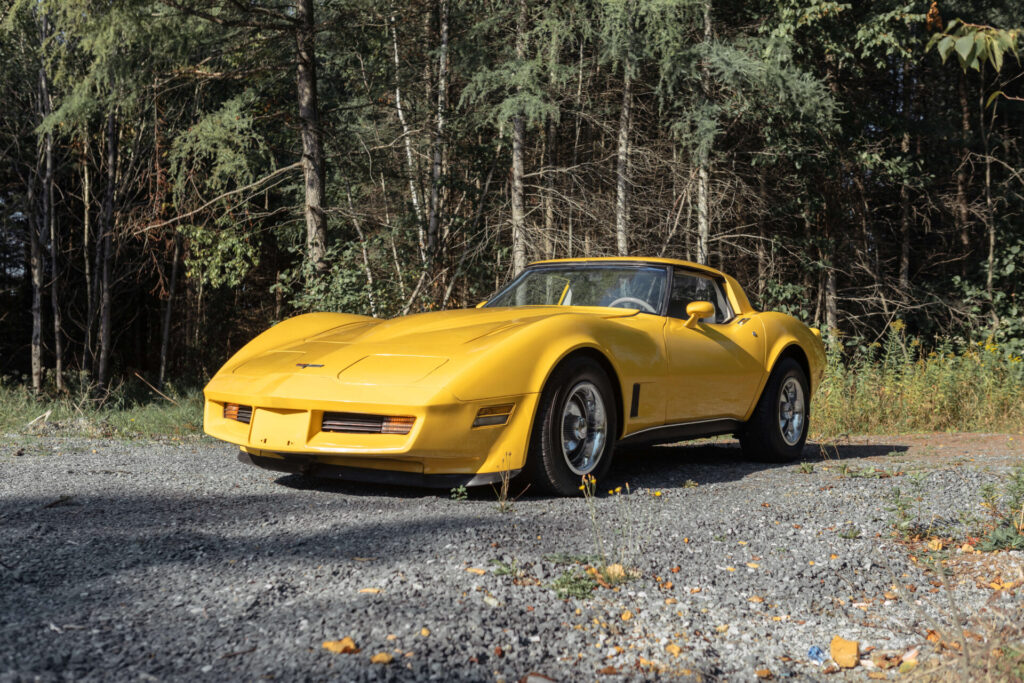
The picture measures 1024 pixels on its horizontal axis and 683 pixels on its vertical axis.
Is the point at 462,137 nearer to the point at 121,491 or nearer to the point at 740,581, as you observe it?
the point at 121,491

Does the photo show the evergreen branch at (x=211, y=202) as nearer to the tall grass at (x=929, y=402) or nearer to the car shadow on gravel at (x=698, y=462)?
the car shadow on gravel at (x=698, y=462)

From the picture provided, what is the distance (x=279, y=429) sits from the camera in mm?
4355

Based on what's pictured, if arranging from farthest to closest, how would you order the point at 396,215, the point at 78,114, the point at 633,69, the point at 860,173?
the point at 860,173, the point at 396,215, the point at 633,69, the point at 78,114

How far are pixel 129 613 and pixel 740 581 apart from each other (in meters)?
1.96

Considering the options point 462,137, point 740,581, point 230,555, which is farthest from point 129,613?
point 462,137

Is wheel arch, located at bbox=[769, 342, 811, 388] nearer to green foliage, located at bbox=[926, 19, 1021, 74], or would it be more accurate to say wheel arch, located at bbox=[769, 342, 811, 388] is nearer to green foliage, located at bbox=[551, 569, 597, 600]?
green foliage, located at bbox=[926, 19, 1021, 74]

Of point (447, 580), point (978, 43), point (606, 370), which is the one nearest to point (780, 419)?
point (606, 370)

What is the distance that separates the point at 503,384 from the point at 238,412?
1435 millimetres

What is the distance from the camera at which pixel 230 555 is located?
10.3 feet

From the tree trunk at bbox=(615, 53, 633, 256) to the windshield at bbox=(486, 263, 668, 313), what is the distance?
7605 mm

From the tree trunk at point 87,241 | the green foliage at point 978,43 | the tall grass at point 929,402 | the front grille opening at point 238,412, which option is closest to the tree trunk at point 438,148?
the tree trunk at point 87,241

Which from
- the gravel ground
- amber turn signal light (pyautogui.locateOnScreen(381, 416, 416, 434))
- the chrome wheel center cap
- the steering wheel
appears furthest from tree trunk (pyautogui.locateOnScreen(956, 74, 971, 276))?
amber turn signal light (pyautogui.locateOnScreen(381, 416, 416, 434))

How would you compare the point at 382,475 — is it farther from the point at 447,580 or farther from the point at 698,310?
the point at 698,310

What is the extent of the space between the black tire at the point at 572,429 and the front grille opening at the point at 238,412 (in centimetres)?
143
